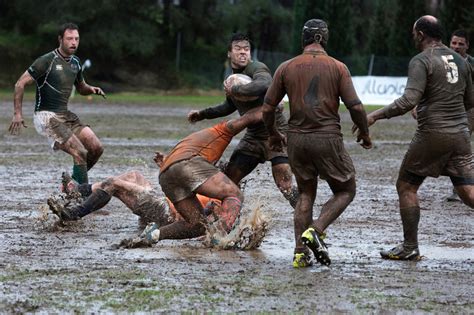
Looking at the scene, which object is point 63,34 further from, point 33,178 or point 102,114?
point 102,114

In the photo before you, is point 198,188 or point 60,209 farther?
point 60,209

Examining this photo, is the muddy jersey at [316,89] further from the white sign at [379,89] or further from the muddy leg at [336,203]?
→ the white sign at [379,89]

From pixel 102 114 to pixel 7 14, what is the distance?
105 ft

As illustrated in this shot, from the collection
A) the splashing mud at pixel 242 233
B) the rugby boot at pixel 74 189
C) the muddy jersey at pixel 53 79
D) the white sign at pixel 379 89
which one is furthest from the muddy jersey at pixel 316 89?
the white sign at pixel 379 89

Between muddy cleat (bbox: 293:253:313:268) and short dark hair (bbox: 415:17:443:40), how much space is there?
212cm

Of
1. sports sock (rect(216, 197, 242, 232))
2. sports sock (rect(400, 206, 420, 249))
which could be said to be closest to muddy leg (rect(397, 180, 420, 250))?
sports sock (rect(400, 206, 420, 249))

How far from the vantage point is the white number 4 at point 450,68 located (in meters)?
9.38

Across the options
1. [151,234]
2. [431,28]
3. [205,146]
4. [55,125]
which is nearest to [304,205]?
[205,146]

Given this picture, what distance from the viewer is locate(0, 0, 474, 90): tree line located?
53438mm

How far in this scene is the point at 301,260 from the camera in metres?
9.05

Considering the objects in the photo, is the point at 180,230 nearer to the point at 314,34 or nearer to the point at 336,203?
the point at 336,203

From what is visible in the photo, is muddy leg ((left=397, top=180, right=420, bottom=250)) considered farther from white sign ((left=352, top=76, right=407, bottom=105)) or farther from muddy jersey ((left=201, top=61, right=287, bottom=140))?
white sign ((left=352, top=76, right=407, bottom=105))

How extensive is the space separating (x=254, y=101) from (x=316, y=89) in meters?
1.48

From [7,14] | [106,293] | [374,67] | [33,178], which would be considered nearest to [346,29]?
[374,67]
